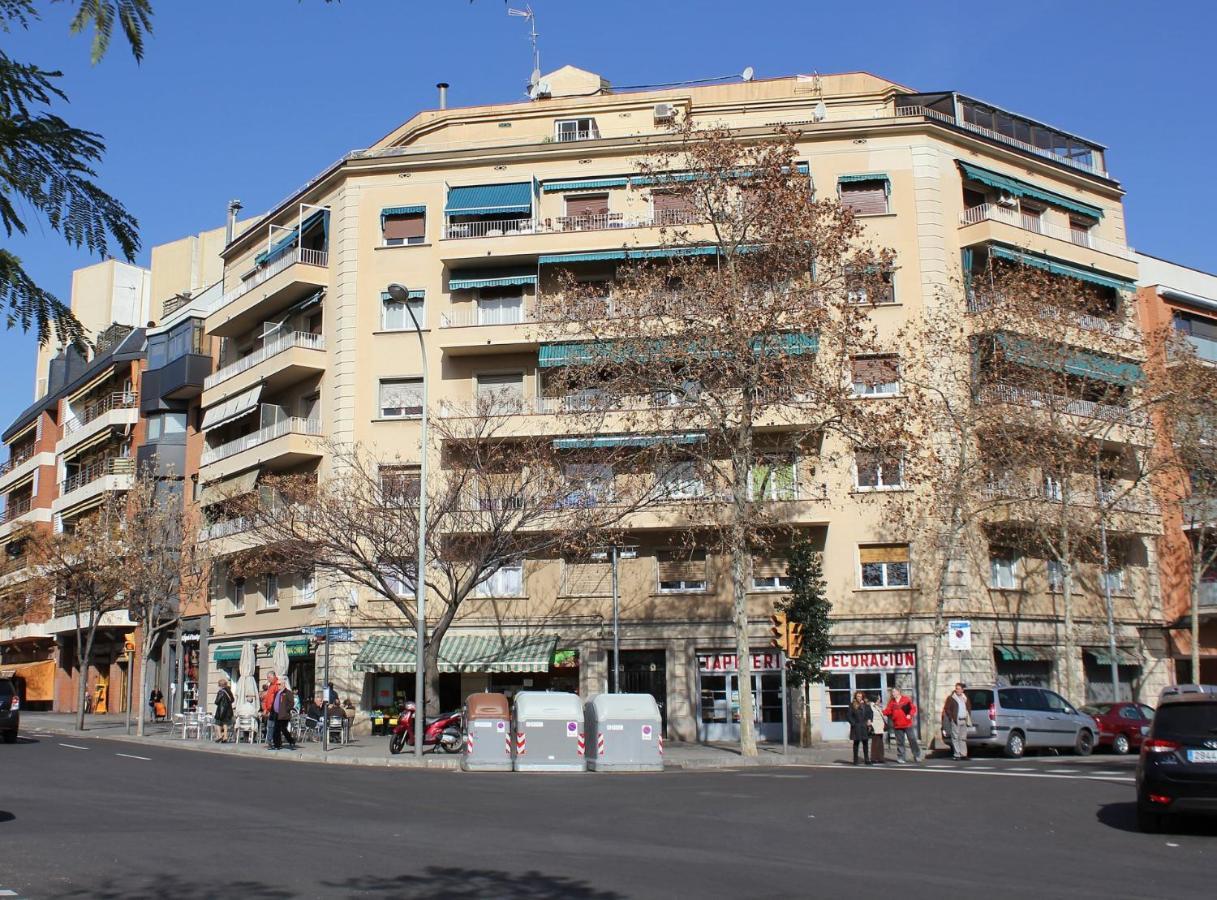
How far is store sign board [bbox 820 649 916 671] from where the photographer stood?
114 ft

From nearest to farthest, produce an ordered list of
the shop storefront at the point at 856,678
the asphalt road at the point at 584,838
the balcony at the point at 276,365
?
the asphalt road at the point at 584,838 < the shop storefront at the point at 856,678 < the balcony at the point at 276,365

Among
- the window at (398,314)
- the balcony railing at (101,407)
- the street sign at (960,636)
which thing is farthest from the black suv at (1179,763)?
the balcony railing at (101,407)

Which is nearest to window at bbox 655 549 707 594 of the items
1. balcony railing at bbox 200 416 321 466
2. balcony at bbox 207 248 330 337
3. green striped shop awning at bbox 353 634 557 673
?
green striped shop awning at bbox 353 634 557 673

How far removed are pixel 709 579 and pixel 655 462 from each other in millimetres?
5654

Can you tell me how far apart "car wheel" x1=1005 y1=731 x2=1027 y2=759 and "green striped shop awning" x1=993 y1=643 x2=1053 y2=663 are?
7028mm

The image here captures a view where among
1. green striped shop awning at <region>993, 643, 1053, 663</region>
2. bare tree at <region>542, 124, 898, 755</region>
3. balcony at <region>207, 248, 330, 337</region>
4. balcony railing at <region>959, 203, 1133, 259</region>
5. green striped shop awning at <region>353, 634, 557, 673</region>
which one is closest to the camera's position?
bare tree at <region>542, 124, 898, 755</region>

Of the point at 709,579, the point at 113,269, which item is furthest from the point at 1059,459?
the point at 113,269

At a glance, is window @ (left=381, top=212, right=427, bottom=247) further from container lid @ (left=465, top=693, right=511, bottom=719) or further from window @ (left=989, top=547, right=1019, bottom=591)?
window @ (left=989, top=547, right=1019, bottom=591)

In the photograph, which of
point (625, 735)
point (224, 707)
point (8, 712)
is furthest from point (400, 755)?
point (8, 712)

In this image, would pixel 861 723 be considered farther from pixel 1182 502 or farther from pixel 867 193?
pixel 867 193

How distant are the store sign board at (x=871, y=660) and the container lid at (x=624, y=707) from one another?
39.3 ft

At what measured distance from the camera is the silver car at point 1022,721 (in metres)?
28.1

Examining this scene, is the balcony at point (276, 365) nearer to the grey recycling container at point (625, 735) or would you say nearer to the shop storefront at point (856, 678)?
the shop storefront at point (856, 678)

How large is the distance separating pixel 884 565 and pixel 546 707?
49.0 feet
